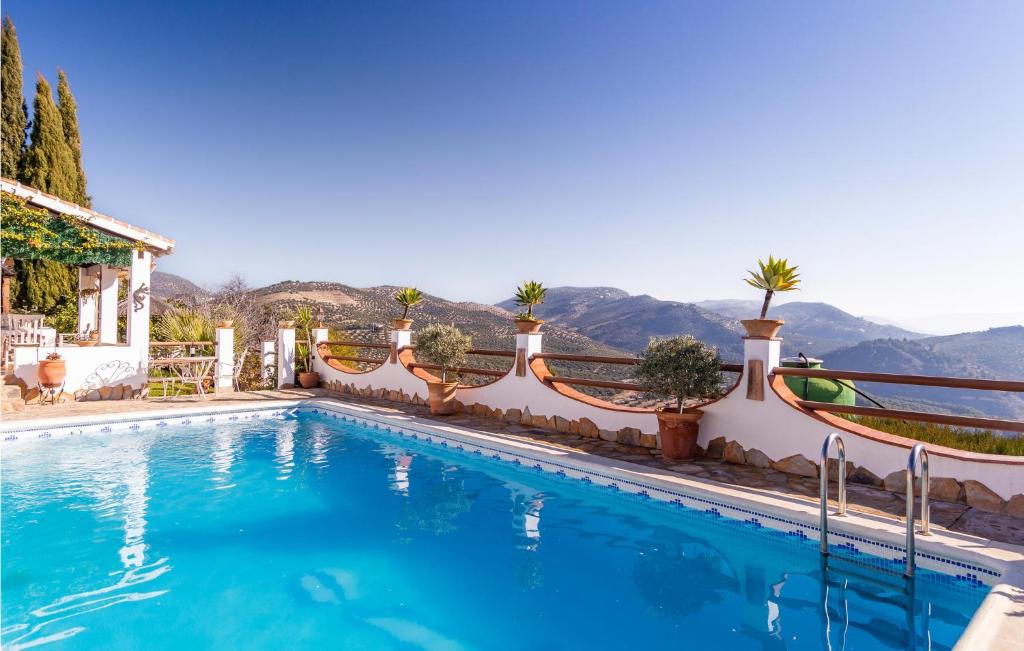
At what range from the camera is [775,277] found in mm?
5062

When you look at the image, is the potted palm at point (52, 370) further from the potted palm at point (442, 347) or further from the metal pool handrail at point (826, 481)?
the metal pool handrail at point (826, 481)

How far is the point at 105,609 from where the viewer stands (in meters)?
2.96

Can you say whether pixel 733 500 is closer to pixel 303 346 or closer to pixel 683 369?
pixel 683 369

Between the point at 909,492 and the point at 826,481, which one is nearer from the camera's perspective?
the point at 909,492

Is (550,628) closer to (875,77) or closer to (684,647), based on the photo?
(684,647)

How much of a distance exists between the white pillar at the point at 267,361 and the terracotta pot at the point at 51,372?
3515 mm

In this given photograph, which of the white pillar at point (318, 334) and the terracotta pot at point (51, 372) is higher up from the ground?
the white pillar at point (318, 334)

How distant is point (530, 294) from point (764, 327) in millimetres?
3226

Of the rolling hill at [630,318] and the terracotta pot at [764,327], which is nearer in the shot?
the terracotta pot at [764,327]

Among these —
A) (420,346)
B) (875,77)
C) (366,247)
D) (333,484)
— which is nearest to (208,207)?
(366,247)

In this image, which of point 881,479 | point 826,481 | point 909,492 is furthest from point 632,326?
point 909,492

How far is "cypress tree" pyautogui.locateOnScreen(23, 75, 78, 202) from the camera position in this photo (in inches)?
658

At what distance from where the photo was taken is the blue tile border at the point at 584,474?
3281 mm

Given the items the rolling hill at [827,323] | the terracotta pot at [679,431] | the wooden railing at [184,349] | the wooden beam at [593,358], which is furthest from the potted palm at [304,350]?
the rolling hill at [827,323]
